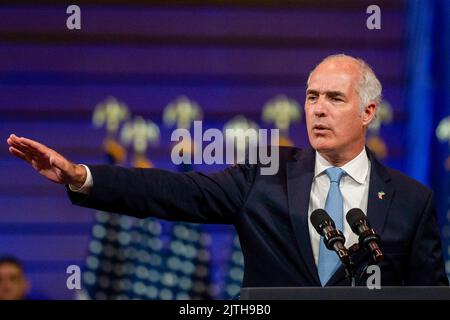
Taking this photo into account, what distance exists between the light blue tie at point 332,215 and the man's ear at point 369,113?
29cm

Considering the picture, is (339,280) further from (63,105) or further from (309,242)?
(63,105)

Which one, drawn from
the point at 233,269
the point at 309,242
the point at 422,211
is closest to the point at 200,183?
the point at 309,242

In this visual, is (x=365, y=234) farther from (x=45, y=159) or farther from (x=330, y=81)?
(x=45, y=159)

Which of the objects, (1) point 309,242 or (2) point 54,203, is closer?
(1) point 309,242

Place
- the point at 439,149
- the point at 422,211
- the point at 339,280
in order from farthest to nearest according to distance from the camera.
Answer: the point at 439,149, the point at 422,211, the point at 339,280

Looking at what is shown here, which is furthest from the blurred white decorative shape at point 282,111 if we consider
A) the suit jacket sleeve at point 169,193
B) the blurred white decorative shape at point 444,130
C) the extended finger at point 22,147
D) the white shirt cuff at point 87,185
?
the extended finger at point 22,147

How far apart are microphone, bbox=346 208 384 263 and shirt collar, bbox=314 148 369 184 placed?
48 cm

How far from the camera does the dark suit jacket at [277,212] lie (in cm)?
274

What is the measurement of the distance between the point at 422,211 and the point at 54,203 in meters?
2.75

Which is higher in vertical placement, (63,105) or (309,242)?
(63,105)

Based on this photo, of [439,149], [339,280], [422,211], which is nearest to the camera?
[339,280]

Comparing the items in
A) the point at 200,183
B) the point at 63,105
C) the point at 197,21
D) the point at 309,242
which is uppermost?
the point at 197,21

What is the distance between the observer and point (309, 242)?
9.04 feet

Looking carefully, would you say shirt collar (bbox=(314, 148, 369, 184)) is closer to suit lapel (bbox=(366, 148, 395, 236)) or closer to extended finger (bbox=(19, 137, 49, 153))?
suit lapel (bbox=(366, 148, 395, 236))
